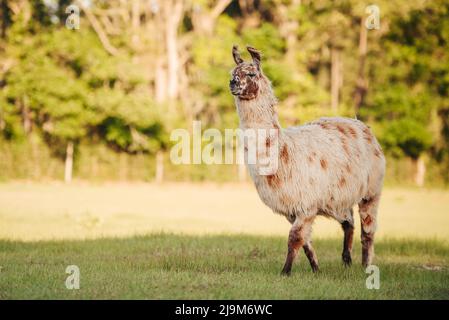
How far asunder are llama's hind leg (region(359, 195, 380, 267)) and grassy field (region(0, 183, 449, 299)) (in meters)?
0.24

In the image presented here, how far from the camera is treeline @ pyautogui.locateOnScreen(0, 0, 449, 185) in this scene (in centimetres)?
3612

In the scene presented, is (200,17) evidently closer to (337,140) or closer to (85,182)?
(85,182)

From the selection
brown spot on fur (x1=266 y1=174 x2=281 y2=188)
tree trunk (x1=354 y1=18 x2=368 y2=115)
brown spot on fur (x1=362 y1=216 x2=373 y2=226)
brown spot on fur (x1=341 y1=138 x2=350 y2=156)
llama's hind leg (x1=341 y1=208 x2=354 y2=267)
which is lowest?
llama's hind leg (x1=341 y1=208 x2=354 y2=267)

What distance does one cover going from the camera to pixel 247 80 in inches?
352

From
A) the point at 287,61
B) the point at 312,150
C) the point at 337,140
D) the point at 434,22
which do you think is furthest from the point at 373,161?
the point at 434,22

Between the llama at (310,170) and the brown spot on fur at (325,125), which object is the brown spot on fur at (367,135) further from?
the brown spot on fur at (325,125)

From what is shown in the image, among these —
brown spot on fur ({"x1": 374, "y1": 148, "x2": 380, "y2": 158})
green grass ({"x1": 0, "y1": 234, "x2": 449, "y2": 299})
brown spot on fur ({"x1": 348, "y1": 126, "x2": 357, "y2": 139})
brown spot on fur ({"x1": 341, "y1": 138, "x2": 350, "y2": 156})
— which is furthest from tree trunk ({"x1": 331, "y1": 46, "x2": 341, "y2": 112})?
brown spot on fur ({"x1": 341, "y1": 138, "x2": 350, "y2": 156})

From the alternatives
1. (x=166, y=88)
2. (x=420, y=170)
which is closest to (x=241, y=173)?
(x=166, y=88)

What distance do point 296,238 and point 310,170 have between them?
1014 mm

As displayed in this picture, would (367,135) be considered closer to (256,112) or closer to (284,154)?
(284,154)

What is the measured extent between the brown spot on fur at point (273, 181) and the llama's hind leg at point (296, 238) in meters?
0.59

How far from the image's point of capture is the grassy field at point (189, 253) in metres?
8.33

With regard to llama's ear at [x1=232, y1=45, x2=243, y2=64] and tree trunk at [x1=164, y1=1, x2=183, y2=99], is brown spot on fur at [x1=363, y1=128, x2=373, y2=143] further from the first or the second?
tree trunk at [x1=164, y1=1, x2=183, y2=99]

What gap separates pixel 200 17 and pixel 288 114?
10.0m
